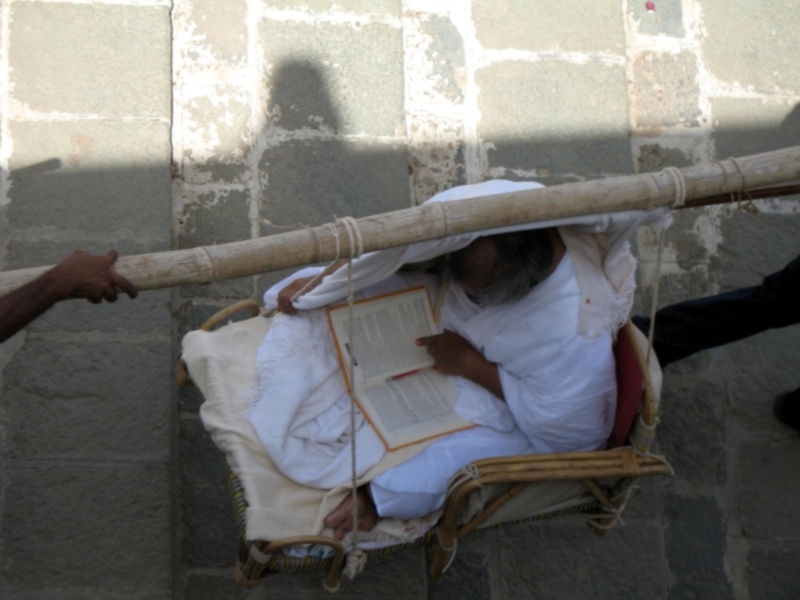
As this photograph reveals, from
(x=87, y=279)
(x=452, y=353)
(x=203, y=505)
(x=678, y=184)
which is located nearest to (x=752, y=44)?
(x=678, y=184)

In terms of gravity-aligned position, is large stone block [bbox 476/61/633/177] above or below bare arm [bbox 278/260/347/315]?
above

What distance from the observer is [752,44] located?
3662 millimetres

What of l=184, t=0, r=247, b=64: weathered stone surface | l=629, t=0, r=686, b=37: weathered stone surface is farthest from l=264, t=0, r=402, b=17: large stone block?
l=629, t=0, r=686, b=37: weathered stone surface

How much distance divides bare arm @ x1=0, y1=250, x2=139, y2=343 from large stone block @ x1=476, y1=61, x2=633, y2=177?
1918 millimetres

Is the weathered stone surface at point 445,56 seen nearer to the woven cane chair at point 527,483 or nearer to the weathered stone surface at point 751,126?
the weathered stone surface at point 751,126

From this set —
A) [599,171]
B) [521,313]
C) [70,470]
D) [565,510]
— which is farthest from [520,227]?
[70,470]

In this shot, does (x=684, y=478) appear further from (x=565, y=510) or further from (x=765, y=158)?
(x=765, y=158)

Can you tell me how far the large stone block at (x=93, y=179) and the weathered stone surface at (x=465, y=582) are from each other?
1.54 meters

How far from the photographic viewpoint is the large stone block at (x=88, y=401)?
275cm

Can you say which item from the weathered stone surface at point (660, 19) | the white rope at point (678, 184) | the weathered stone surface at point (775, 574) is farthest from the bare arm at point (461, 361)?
the weathered stone surface at point (660, 19)

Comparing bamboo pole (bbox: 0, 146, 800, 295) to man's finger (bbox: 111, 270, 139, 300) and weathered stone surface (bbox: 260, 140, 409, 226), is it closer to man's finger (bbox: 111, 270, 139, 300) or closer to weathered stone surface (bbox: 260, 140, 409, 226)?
man's finger (bbox: 111, 270, 139, 300)

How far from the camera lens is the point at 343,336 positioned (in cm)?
248

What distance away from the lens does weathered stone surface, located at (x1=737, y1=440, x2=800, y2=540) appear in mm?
3104

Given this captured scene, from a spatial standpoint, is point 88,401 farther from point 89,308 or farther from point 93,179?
point 93,179
